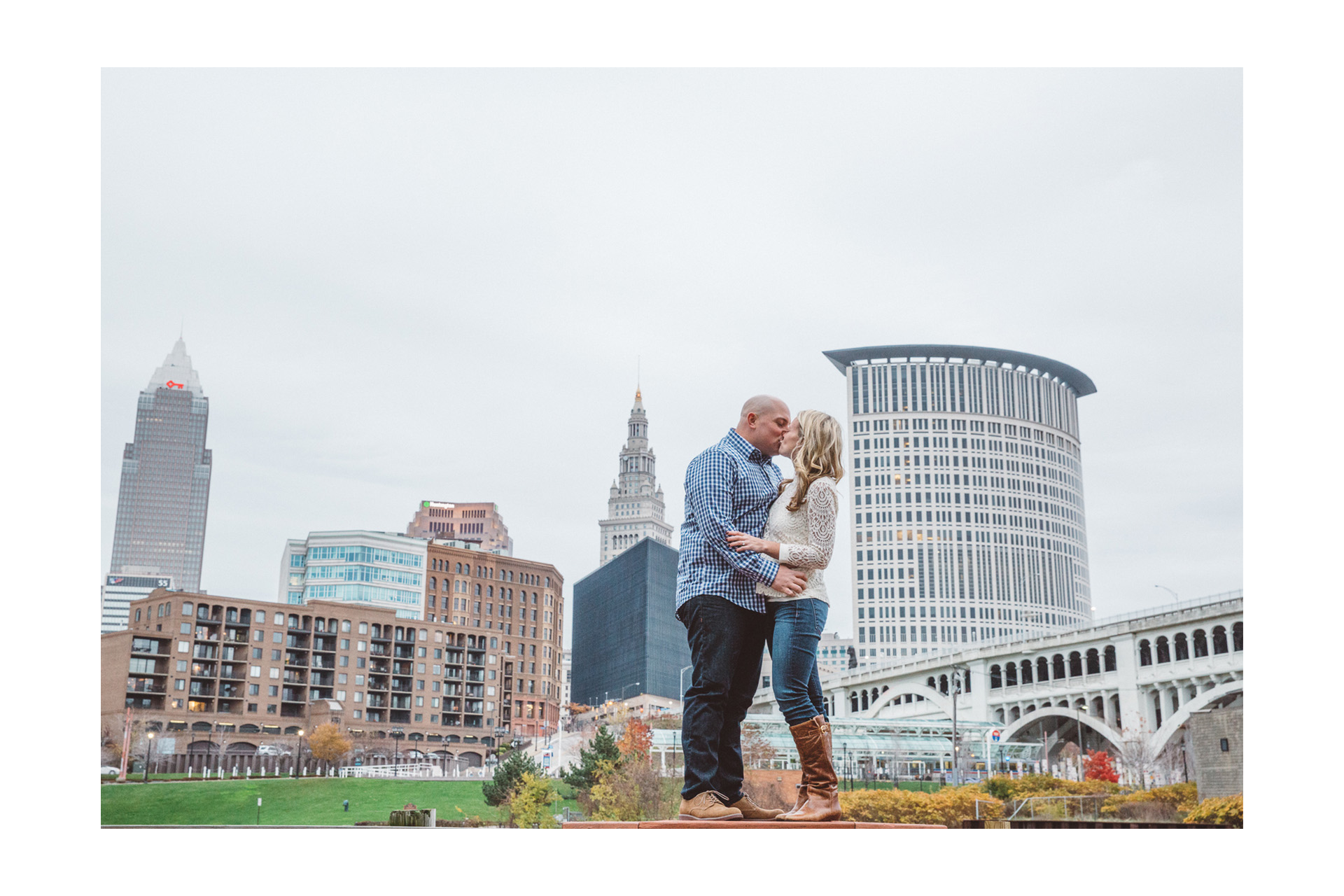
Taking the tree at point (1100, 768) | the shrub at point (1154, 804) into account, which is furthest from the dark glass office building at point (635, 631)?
the shrub at point (1154, 804)

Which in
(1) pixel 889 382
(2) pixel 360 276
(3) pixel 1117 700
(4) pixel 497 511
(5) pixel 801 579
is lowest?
(3) pixel 1117 700

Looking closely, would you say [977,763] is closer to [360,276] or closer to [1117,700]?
[1117,700]

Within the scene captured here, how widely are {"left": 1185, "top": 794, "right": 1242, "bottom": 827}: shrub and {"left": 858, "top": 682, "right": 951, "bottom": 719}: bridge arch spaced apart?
194 ft

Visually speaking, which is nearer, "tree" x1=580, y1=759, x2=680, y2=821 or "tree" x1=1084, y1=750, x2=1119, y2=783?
"tree" x1=580, y1=759, x2=680, y2=821

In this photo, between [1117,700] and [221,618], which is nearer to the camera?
[1117,700]

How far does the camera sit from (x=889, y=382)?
15350 centimetres

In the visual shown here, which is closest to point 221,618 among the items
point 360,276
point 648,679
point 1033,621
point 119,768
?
point 119,768

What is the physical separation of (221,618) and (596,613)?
73.0 m

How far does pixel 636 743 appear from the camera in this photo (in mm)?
53125

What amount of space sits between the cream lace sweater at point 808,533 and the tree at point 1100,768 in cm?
6178

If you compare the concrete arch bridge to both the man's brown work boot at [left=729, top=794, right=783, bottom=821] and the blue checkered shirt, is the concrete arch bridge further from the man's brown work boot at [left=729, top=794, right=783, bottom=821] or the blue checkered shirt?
the blue checkered shirt

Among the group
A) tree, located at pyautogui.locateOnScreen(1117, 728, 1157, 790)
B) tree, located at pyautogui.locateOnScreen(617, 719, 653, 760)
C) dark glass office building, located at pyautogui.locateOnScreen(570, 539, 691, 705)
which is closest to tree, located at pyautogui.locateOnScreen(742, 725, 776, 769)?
tree, located at pyautogui.locateOnScreen(617, 719, 653, 760)

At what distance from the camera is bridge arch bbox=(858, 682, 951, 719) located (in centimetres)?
8200
